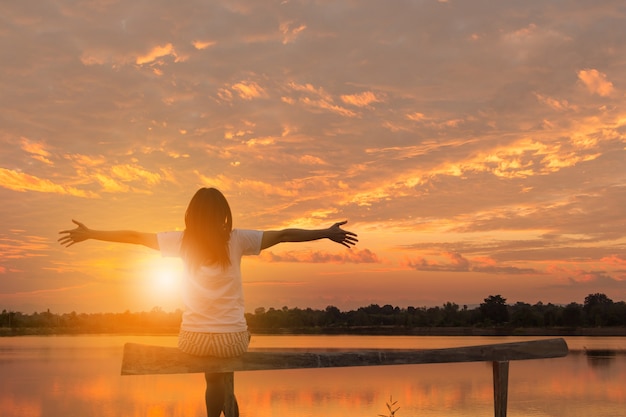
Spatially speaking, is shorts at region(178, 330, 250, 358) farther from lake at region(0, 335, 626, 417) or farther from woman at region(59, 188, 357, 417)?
lake at region(0, 335, 626, 417)

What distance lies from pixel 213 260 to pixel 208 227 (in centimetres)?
39

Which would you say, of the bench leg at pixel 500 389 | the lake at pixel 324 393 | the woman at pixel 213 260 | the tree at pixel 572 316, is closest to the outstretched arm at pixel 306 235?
the woman at pixel 213 260

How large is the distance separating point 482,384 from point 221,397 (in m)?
73.7

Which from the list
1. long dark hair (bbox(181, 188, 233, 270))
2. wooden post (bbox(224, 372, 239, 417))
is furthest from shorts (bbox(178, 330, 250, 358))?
long dark hair (bbox(181, 188, 233, 270))

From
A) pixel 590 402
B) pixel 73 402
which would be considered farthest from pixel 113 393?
pixel 590 402

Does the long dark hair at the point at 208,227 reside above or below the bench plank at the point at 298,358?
above

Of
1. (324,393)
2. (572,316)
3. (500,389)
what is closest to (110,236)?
(500,389)

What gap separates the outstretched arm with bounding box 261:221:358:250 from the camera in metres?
7.95

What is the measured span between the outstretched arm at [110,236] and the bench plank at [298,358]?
3.82 feet

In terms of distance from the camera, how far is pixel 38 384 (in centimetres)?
7538

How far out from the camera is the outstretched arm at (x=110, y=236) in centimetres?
798

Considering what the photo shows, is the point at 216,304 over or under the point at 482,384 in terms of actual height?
over

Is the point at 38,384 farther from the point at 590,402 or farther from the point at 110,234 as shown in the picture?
the point at 110,234

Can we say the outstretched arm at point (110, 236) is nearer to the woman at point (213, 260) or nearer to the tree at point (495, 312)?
the woman at point (213, 260)
